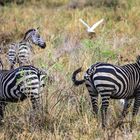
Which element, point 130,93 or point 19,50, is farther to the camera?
point 19,50

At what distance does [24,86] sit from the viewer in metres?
6.28

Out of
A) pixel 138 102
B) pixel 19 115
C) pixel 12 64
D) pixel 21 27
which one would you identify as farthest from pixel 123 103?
pixel 21 27

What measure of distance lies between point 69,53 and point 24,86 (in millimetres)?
4724

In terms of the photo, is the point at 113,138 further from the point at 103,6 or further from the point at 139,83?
the point at 103,6

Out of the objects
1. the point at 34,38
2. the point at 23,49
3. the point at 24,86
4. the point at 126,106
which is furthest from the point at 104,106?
the point at 34,38

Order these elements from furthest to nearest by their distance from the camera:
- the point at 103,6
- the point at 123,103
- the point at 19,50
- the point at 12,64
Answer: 1. the point at 103,6
2. the point at 19,50
3. the point at 12,64
4. the point at 123,103

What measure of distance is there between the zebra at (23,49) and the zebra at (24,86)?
328 centimetres

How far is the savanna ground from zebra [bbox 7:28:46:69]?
0.64 ft

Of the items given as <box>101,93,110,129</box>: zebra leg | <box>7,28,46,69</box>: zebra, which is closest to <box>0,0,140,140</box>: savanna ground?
<box>101,93,110,129</box>: zebra leg

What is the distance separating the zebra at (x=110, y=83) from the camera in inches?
239

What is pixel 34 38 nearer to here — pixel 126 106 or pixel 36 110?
pixel 126 106

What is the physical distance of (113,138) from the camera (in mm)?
5715

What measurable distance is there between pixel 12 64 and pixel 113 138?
4.60 meters

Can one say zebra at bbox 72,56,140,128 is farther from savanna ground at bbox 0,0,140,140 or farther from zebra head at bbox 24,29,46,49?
zebra head at bbox 24,29,46,49
